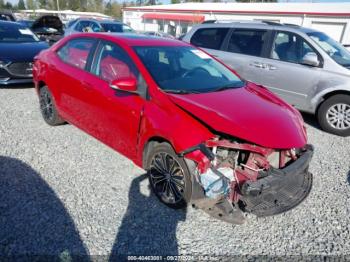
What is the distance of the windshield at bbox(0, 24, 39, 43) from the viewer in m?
8.03

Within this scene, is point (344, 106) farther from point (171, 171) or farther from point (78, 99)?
point (78, 99)

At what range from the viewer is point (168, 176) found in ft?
10.2

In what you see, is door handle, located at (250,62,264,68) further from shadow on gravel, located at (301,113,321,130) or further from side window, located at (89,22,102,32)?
side window, located at (89,22,102,32)

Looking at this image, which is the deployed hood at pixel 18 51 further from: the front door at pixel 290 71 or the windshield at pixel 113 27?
the front door at pixel 290 71

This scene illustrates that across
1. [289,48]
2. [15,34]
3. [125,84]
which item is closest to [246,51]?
[289,48]

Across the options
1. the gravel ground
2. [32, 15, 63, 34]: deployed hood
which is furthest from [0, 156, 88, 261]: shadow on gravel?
[32, 15, 63, 34]: deployed hood

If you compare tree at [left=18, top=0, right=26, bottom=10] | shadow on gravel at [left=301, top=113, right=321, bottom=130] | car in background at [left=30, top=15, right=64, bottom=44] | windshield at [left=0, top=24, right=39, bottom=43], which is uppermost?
windshield at [left=0, top=24, right=39, bottom=43]

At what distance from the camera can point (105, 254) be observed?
8.41 feet

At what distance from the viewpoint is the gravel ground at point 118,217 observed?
8.81ft

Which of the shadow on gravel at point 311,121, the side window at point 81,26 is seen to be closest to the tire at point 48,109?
the shadow on gravel at point 311,121

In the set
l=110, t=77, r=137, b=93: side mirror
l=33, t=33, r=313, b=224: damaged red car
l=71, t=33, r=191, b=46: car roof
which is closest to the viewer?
l=33, t=33, r=313, b=224: damaged red car

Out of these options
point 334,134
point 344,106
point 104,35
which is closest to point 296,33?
point 344,106

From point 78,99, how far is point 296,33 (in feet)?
14.2

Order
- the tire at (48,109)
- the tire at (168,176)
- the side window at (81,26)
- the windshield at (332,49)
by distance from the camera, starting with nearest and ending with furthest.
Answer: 1. the tire at (168,176)
2. the tire at (48,109)
3. the windshield at (332,49)
4. the side window at (81,26)
